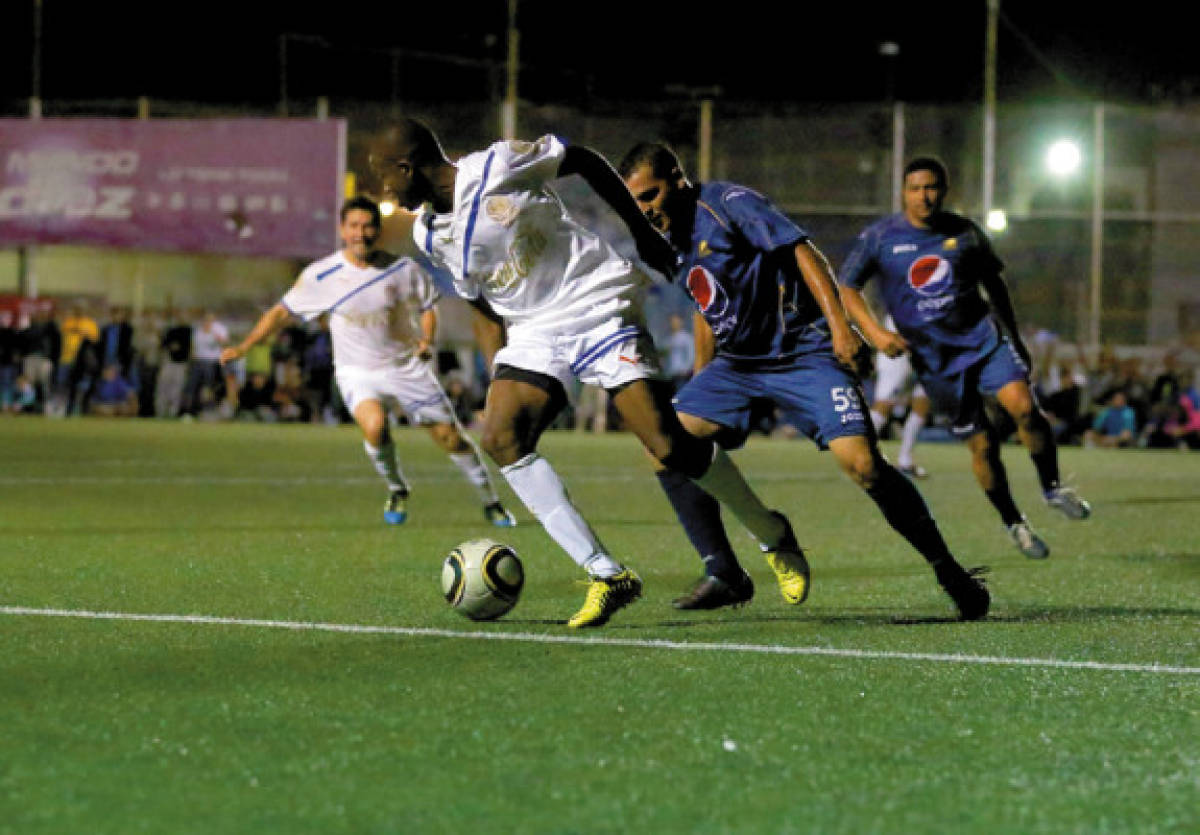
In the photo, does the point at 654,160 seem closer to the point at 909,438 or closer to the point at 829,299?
the point at 829,299

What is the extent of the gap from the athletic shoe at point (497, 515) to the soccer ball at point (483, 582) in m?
5.35

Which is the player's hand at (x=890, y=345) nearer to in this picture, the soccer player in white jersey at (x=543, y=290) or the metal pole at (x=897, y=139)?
the soccer player in white jersey at (x=543, y=290)

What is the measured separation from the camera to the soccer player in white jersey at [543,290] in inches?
291

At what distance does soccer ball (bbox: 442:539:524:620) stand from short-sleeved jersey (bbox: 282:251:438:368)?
6.35 metres

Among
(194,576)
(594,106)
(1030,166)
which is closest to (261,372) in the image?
(594,106)

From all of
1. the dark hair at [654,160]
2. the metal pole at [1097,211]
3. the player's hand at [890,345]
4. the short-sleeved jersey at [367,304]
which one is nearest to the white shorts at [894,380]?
the metal pole at [1097,211]

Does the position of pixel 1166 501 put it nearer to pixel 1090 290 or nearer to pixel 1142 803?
pixel 1142 803

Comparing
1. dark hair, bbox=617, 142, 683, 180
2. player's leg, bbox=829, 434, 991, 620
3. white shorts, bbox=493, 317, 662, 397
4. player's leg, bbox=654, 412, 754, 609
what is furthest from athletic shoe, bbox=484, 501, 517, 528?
white shorts, bbox=493, 317, 662, 397

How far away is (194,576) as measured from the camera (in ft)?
30.2

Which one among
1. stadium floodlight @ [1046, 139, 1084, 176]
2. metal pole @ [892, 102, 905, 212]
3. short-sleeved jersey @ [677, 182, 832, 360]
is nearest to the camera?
short-sleeved jersey @ [677, 182, 832, 360]

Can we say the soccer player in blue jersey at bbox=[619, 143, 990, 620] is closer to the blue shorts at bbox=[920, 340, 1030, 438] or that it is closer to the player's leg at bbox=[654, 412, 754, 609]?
the player's leg at bbox=[654, 412, 754, 609]

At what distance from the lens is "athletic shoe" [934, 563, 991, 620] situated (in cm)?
781


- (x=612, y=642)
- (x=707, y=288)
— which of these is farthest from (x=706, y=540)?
(x=612, y=642)

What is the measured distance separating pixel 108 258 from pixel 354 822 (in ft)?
107
